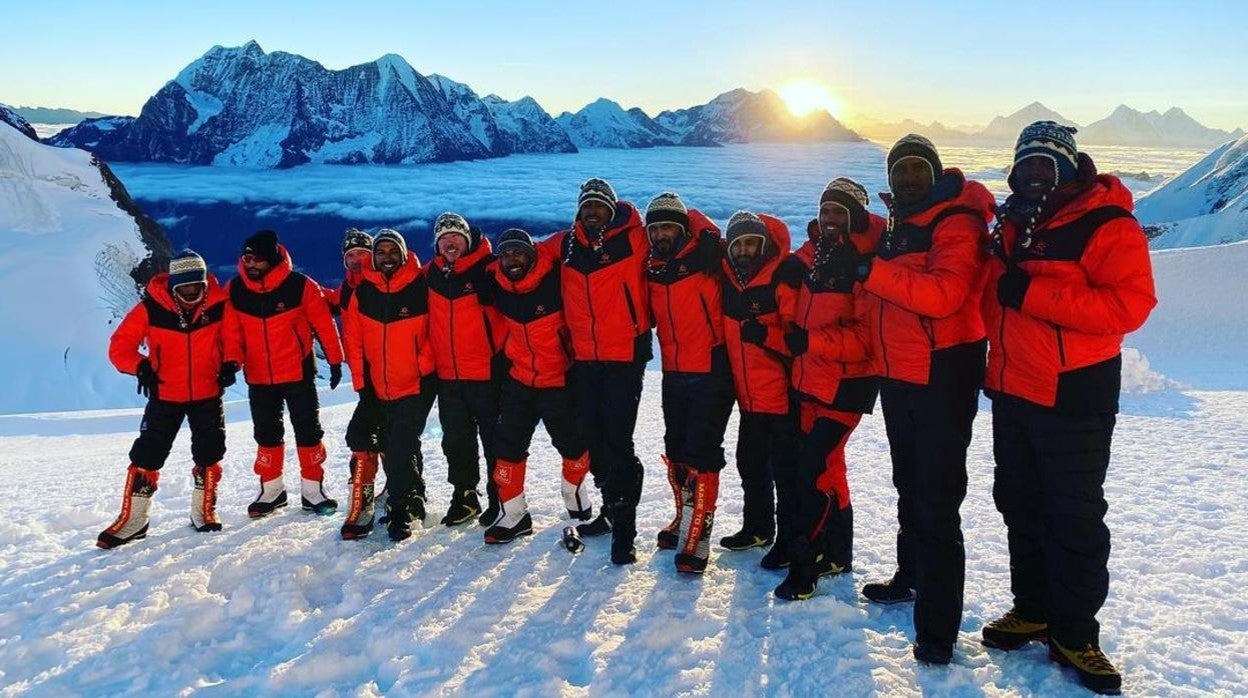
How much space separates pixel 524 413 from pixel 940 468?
2430 millimetres

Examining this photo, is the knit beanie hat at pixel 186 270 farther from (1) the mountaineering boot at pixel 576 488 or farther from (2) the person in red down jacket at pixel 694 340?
(2) the person in red down jacket at pixel 694 340

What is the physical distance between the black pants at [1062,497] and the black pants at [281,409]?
424cm

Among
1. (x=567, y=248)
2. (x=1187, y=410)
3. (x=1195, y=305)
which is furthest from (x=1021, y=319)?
(x=1195, y=305)

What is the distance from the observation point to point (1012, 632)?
10.1 ft

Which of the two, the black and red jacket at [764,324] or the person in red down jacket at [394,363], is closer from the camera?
the black and red jacket at [764,324]

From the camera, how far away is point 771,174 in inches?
3132

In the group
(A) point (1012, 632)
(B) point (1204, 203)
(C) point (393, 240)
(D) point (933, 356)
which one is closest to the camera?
(D) point (933, 356)

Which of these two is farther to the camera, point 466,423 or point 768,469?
point 466,423

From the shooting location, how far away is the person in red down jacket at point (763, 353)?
145 inches

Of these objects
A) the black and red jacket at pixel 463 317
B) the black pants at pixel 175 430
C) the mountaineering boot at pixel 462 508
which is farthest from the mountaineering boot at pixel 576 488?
the black pants at pixel 175 430

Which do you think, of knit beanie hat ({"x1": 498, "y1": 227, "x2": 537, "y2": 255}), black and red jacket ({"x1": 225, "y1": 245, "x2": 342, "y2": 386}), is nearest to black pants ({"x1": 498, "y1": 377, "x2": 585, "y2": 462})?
knit beanie hat ({"x1": 498, "y1": 227, "x2": 537, "y2": 255})

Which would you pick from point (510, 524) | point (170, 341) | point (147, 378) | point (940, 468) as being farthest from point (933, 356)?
point (147, 378)

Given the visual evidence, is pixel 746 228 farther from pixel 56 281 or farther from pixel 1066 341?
pixel 56 281

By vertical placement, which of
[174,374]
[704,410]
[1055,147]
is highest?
[1055,147]
